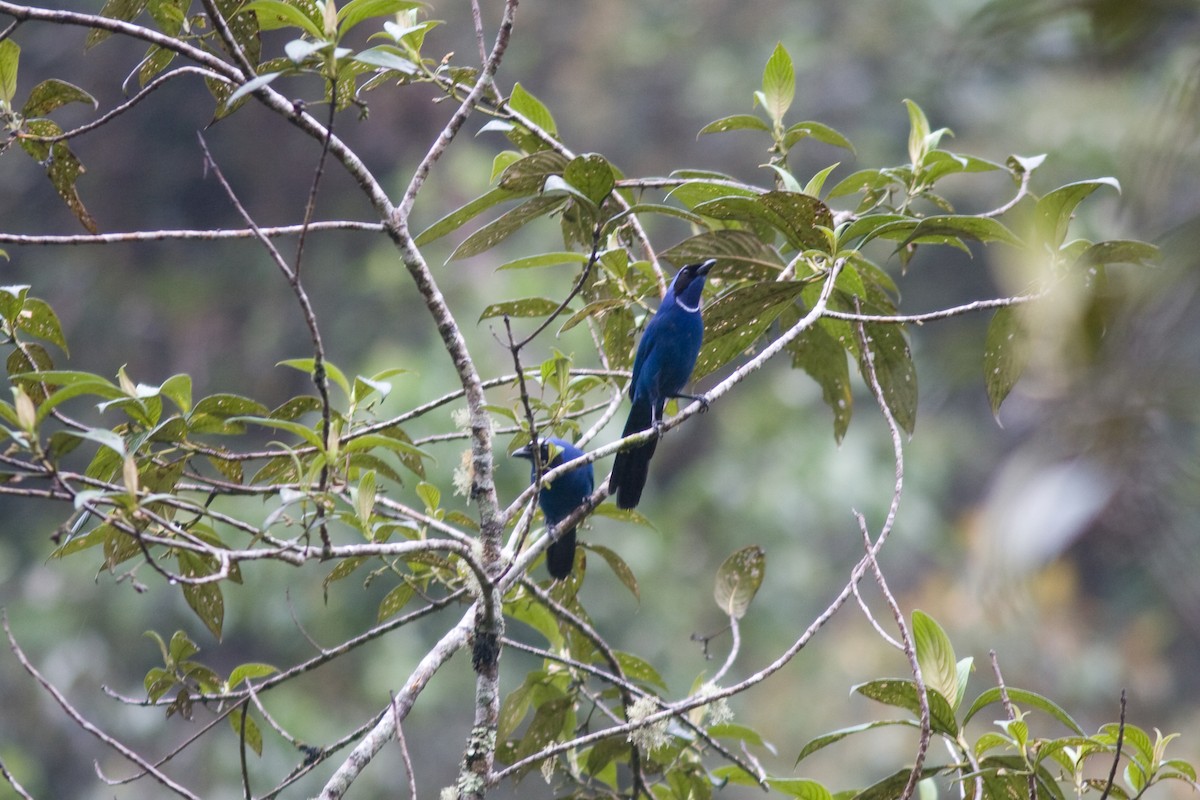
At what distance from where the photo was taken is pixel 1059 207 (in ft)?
6.83

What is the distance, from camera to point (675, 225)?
9.30 m

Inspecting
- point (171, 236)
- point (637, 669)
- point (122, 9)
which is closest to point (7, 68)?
point (122, 9)

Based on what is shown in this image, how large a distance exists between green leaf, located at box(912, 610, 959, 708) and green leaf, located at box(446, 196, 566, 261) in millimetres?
1011

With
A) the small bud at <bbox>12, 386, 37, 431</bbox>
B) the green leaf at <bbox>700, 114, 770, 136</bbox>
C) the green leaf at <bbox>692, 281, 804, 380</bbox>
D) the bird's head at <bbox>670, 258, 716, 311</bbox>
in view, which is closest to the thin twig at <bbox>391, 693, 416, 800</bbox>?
the small bud at <bbox>12, 386, 37, 431</bbox>

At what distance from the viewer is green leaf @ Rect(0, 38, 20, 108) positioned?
2.12 metres

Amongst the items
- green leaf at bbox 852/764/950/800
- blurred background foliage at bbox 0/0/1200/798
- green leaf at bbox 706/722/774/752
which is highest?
green leaf at bbox 852/764/950/800

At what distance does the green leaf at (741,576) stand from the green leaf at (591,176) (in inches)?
38.6

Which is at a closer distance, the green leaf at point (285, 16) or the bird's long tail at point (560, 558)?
the green leaf at point (285, 16)

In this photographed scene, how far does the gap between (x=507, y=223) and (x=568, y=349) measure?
5983 mm

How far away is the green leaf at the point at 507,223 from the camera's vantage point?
2097 millimetres

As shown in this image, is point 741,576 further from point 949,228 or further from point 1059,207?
point 1059,207

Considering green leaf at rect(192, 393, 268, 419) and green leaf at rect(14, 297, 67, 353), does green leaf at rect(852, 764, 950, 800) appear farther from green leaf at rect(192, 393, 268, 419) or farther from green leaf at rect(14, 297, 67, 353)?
green leaf at rect(14, 297, 67, 353)

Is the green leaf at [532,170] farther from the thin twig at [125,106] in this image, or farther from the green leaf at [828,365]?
the green leaf at [828,365]

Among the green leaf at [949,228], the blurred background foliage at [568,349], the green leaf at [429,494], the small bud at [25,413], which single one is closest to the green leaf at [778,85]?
the green leaf at [949,228]
